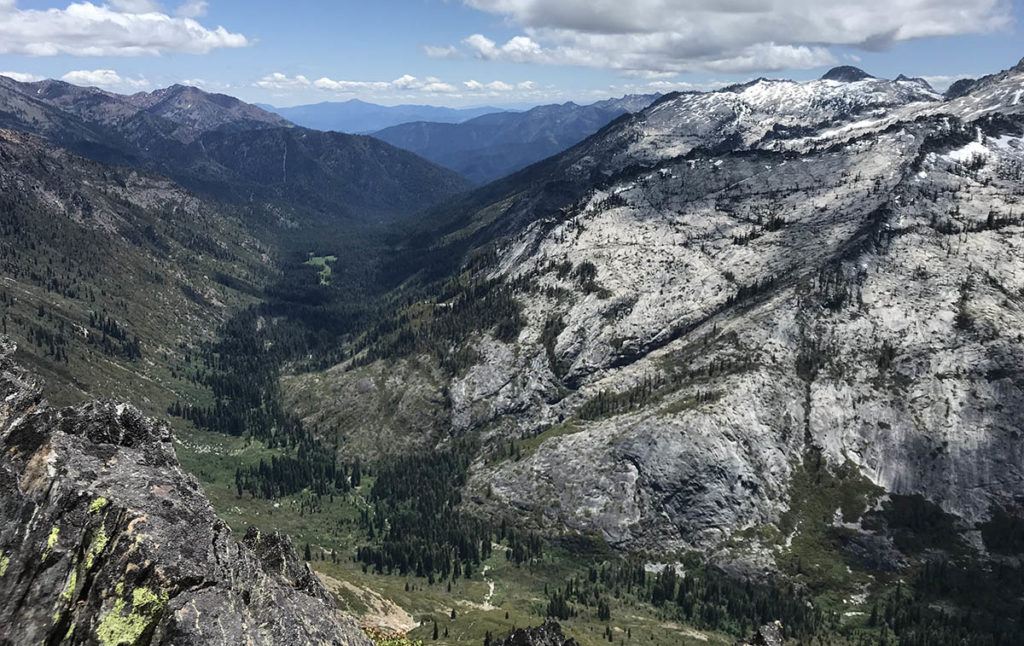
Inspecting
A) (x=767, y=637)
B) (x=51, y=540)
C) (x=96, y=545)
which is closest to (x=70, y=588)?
(x=96, y=545)

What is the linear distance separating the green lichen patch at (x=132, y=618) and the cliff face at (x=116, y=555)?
0.06 m

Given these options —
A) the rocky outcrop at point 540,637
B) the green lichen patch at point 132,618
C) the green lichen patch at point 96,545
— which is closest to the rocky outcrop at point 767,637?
the rocky outcrop at point 540,637

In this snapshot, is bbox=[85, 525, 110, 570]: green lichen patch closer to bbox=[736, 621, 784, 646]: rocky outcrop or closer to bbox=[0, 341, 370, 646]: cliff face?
bbox=[0, 341, 370, 646]: cliff face

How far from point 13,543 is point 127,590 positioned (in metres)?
9.80

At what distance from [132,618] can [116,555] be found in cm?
482

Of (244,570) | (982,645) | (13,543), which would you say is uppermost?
(13,543)

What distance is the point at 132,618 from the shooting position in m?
39.1

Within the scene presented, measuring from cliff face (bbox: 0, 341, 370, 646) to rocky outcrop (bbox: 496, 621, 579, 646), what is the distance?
32712 millimetres

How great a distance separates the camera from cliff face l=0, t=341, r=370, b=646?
129 ft

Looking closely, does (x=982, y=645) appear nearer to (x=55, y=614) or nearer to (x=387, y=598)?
(x=387, y=598)

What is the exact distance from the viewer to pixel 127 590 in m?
40.2

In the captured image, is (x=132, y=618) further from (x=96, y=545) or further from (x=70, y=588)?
A: (x=96, y=545)

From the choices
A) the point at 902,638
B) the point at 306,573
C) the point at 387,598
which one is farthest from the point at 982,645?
the point at 306,573

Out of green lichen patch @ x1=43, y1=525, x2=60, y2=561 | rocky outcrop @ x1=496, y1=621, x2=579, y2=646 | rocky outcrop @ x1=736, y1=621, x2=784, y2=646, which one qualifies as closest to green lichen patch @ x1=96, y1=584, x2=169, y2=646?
green lichen patch @ x1=43, y1=525, x2=60, y2=561
